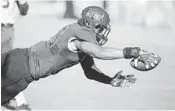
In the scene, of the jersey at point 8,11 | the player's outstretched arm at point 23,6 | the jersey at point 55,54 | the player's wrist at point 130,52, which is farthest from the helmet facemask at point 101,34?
the jersey at point 8,11

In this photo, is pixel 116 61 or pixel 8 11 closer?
pixel 8 11

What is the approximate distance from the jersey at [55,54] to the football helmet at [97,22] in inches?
3.4

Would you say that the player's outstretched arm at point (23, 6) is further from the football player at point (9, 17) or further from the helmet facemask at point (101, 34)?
the helmet facemask at point (101, 34)

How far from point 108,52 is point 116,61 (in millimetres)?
6037

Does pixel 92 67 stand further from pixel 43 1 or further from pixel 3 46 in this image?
pixel 43 1

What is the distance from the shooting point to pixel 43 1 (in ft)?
70.7

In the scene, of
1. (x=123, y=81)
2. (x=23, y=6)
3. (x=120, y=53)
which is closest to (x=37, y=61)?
(x=123, y=81)

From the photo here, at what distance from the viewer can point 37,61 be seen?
17.9 ft

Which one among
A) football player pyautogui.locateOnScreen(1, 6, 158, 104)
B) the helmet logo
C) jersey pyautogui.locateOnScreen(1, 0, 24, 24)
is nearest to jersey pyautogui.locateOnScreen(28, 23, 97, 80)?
football player pyautogui.locateOnScreen(1, 6, 158, 104)

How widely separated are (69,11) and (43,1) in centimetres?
314

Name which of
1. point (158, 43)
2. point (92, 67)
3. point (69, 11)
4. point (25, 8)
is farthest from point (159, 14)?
point (92, 67)

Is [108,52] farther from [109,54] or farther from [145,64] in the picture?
[145,64]

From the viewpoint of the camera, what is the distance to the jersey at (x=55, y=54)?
17.4ft

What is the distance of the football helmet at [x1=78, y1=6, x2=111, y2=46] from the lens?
5348 millimetres
